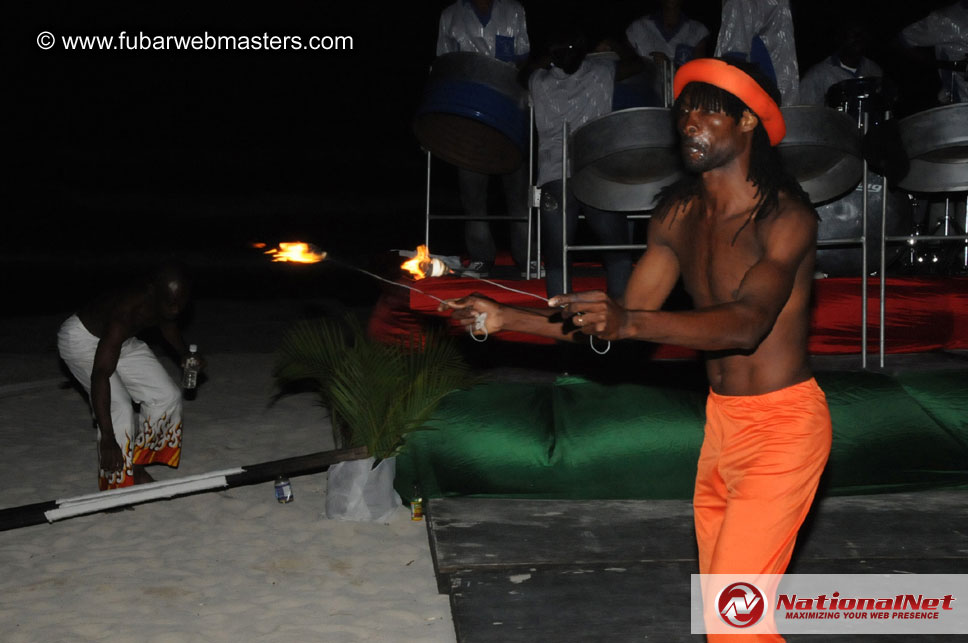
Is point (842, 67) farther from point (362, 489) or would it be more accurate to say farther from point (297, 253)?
point (297, 253)

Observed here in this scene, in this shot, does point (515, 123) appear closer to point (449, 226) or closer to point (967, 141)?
point (967, 141)

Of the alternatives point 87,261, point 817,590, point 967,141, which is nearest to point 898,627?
point 817,590

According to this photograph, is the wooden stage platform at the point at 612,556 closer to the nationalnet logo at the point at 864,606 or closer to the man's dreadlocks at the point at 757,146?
the nationalnet logo at the point at 864,606

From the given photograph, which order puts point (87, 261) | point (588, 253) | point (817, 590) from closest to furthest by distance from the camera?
point (817, 590)
point (588, 253)
point (87, 261)

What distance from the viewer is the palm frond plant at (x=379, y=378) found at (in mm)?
4531

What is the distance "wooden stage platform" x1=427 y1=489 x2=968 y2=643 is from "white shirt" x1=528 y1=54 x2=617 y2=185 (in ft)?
6.22

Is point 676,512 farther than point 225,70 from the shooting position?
No

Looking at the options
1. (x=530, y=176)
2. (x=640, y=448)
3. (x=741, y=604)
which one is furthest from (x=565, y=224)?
(x=741, y=604)

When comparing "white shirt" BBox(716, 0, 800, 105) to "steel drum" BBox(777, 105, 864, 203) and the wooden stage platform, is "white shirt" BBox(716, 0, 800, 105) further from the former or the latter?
the wooden stage platform

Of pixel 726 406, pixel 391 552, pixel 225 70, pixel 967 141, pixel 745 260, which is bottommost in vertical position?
pixel 391 552

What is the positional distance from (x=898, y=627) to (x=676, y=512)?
124 centimetres

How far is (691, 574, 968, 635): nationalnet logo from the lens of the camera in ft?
A: 10.2

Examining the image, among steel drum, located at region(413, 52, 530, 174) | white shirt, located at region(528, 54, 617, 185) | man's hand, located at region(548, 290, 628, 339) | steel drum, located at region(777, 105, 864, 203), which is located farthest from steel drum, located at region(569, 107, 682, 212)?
man's hand, located at region(548, 290, 628, 339)

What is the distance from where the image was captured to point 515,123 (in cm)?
529
